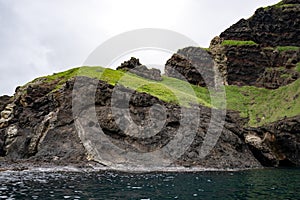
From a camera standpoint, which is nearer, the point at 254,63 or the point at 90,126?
the point at 90,126

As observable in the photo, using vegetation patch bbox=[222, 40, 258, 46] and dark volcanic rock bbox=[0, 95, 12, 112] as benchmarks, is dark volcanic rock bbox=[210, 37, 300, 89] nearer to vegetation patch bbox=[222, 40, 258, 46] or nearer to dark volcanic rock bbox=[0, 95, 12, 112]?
vegetation patch bbox=[222, 40, 258, 46]

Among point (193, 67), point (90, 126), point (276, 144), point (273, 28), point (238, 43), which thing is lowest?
point (276, 144)

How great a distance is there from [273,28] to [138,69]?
107 meters

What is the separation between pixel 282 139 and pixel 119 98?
40.2m

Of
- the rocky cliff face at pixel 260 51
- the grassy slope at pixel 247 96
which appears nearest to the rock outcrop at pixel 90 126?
the grassy slope at pixel 247 96

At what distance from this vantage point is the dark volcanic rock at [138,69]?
10506cm

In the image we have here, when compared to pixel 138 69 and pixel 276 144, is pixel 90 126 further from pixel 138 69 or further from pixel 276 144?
pixel 138 69

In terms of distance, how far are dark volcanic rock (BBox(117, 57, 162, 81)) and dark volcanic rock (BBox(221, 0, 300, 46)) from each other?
87.9 metres

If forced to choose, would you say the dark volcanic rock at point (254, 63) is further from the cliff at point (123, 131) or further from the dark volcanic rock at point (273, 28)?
the cliff at point (123, 131)

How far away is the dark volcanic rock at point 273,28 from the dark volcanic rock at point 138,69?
8794 cm

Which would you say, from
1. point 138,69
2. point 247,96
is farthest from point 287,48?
point 138,69

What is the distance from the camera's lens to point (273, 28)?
179250mm

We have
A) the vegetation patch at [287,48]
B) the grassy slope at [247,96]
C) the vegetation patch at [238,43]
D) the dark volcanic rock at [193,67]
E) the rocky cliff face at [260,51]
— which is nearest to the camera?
the grassy slope at [247,96]

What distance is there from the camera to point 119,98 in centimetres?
6956
